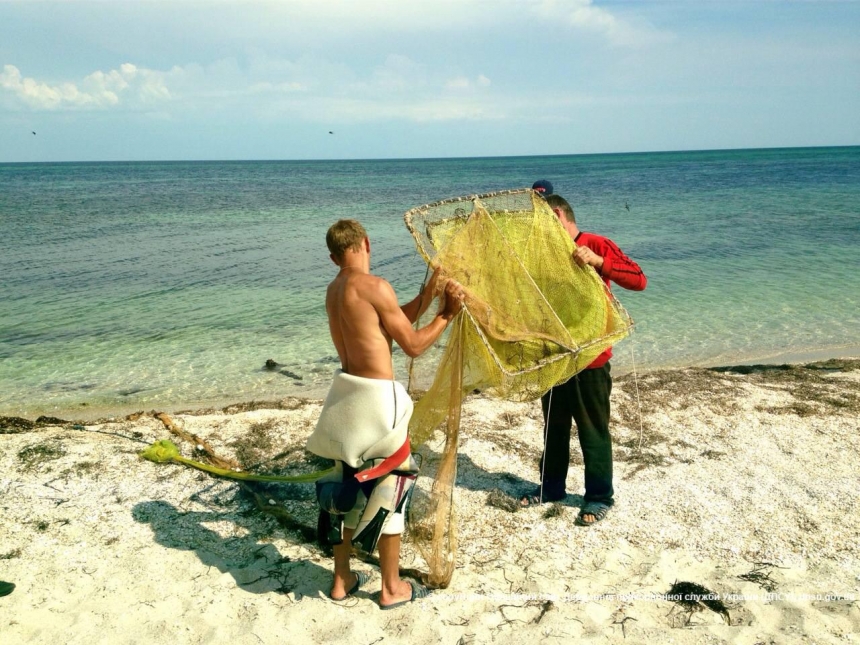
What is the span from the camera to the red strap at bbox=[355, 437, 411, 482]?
3.08 m

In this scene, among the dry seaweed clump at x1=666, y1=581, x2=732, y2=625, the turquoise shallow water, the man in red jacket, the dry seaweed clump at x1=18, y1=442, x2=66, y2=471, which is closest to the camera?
the dry seaweed clump at x1=666, y1=581, x2=732, y2=625

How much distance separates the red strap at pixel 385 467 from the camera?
308cm

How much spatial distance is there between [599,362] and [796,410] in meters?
3.15

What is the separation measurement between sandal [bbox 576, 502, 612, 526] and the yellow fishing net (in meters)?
1.00

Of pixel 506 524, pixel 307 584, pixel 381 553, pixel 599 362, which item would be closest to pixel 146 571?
pixel 307 584

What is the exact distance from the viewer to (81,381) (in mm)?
8336

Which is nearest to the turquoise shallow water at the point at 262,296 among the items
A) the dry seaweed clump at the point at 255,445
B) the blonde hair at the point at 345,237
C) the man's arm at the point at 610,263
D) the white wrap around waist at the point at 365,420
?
the dry seaweed clump at the point at 255,445

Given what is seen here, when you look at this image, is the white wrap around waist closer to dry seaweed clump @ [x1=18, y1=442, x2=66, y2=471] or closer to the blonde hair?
the blonde hair

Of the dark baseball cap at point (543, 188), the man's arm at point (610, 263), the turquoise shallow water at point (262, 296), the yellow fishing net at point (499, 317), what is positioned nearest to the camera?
the yellow fishing net at point (499, 317)

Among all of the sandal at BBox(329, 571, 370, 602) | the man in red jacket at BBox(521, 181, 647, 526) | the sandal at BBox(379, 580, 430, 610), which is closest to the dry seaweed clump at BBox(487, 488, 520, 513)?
the man in red jacket at BBox(521, 181, 647, 526)

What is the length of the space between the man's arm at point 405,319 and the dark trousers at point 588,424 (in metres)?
1.15

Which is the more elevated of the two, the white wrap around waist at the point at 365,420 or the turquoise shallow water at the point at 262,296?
the white wrap around waist at the point at 365,420

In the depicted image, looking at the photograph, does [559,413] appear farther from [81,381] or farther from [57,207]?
[57,207]

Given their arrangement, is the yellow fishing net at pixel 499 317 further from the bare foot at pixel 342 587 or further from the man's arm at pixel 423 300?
the bare foot at pixel 342 587
